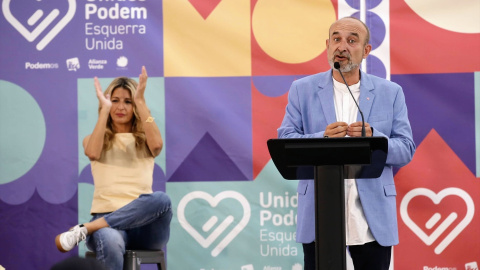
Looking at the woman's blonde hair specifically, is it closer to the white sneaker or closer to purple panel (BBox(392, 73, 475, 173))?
the white sneaker

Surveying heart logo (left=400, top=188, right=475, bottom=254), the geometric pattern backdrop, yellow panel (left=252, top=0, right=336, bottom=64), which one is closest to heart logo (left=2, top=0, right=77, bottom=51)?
the geometric pattern backdrop

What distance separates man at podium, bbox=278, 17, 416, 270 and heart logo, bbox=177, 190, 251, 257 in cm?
146

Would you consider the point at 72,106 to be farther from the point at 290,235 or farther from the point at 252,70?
the point at 290,235

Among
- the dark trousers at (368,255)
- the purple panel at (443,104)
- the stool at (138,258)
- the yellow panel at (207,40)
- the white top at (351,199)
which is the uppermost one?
the yellow panel at (207,40)

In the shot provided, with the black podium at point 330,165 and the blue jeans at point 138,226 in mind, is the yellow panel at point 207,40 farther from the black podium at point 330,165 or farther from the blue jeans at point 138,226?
the black podium at point 330,165

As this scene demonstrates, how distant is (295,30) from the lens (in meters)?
4.48

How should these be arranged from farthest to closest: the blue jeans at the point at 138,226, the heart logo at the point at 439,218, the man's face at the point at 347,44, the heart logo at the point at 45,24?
the heart logo at the point at 45,24 → the heart logo at the point at 439,218 → the blue jeans at the point at 138,226 → the man's face at the point at 347,44

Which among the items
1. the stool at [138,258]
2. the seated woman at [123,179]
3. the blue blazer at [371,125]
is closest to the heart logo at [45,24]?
the seated woman at [123,179]

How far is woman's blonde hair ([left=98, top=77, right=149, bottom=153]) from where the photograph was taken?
4.23 meters

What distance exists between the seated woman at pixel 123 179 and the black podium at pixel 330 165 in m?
1.81

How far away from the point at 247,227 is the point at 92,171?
3.15 ft

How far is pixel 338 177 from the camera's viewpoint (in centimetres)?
227

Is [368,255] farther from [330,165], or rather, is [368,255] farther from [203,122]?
[203,122]

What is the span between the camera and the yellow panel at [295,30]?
4.47 m
